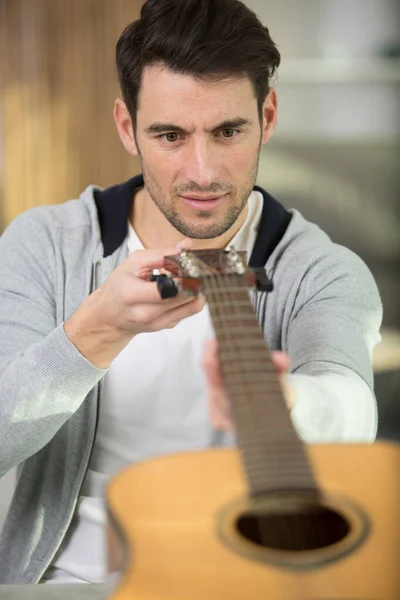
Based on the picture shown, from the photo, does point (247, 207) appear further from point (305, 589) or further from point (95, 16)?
point (305, 589)

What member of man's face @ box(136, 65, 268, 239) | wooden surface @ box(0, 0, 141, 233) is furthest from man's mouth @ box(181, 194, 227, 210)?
wooden surface @ box(0, 0, 141, 233)

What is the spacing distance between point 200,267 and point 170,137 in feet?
0.62

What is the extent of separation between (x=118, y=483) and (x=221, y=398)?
6cm

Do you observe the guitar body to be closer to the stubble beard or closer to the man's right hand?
the man's right hand

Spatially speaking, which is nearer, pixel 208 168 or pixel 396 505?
pixel 396 505

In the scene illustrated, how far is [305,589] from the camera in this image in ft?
0.82

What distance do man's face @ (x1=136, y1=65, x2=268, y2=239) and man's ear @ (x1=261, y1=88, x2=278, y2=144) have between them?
0.05ft

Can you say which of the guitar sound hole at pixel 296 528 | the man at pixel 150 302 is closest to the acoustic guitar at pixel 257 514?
the guitar sound hole at pixel 296 528

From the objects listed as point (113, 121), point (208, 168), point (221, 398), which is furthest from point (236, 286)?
point (113, 121)

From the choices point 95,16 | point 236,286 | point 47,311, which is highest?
point 95,16

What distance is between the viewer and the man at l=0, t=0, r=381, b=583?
1.59 ft

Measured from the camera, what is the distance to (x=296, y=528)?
0.29 m

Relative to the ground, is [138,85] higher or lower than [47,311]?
higher

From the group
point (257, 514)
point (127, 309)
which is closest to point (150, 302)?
point (127, 309)
